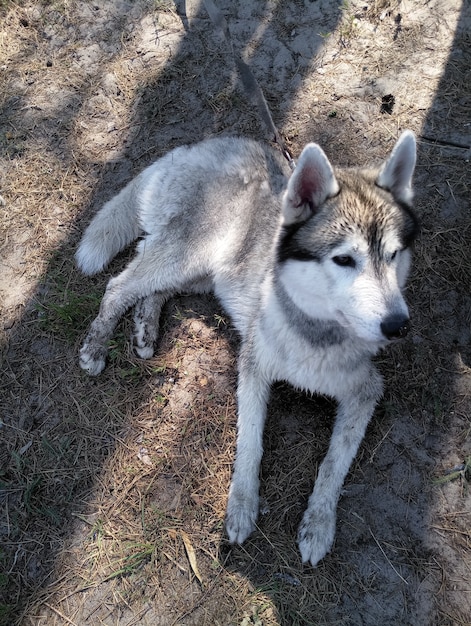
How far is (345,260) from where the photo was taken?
2307 millimetres

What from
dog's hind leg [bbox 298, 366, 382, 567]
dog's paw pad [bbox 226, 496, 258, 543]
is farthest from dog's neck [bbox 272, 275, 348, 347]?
dog's paw pad [bbox 226, 496, 258, 543]

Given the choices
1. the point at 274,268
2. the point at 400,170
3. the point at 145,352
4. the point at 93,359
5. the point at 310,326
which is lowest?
the point at 145,352

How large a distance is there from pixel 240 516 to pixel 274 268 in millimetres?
1396

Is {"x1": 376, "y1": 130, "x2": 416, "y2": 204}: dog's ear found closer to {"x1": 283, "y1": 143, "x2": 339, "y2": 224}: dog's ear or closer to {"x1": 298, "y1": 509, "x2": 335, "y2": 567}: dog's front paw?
{"x1": 283, "y1": 143, "x2": 339, "y2": 224}: dog's ear

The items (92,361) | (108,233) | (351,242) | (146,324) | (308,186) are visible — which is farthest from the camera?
(108,233)

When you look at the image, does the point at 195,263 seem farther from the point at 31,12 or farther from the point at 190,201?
the point at 31,12

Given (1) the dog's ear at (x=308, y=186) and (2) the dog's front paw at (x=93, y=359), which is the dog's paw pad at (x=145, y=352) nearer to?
(2) the dog's front paw at (x=93, y=359)

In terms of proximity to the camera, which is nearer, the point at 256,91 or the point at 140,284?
the point at 140,284

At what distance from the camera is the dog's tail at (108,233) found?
344 centimetres

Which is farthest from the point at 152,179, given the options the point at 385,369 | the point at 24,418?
the point at 385,369

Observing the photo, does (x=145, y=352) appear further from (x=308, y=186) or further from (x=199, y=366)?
(x=308, y=186)

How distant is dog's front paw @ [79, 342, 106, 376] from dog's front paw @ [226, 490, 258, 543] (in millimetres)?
1202

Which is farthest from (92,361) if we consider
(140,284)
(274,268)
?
(274,268)

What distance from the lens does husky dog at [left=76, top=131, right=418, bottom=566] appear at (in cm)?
231
